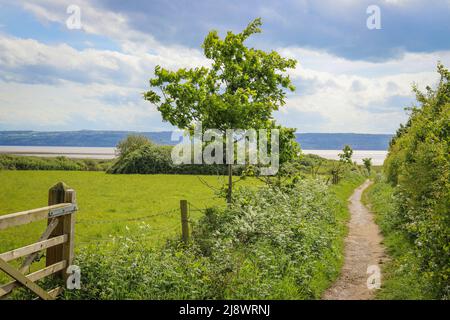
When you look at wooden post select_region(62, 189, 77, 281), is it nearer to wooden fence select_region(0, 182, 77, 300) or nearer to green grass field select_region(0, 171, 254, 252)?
wooden fence select_region(0, 182, 77, 300)

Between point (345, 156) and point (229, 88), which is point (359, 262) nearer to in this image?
point (229, 88)

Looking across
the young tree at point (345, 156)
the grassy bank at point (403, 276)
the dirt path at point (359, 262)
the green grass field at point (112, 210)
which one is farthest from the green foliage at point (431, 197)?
the young tree at point (345, 156)

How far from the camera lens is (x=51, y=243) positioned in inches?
318

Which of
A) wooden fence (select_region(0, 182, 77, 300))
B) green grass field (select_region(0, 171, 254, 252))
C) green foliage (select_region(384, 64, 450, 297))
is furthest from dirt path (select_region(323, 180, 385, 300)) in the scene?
wooden fence (select_region(0, 182, 77, 300))

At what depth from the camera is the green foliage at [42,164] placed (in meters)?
61.5

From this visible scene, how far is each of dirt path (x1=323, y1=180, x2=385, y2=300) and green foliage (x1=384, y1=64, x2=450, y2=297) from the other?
4.43 ft

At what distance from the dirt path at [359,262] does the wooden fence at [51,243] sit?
6129 millimetres

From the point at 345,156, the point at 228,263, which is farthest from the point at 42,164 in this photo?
the point at 228,263

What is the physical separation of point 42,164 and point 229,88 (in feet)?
191

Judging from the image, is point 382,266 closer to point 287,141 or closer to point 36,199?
point 287,141

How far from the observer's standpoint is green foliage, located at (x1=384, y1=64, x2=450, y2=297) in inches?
321

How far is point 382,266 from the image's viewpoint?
1214cm
